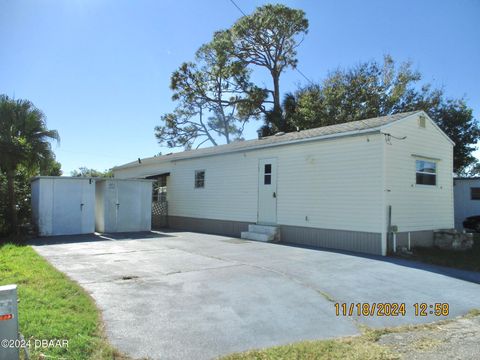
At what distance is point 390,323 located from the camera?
16.0ft

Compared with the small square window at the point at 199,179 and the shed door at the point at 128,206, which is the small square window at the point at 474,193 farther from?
the shed door at the point at 128,206

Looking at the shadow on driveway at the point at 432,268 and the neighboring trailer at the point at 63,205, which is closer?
the shadow on driveway at the point at 432,268

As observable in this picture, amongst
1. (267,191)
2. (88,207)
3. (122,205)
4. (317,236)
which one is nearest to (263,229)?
(267,191)

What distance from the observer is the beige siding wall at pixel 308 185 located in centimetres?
1043

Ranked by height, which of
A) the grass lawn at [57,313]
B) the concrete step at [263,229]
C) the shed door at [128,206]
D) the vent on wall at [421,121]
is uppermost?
the vent on wall at [421,121]

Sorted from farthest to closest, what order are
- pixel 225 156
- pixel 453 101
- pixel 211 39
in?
pixel 211 39
pixel 453 101
pixel 225 156

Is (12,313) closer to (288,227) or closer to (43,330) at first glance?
(43,330)

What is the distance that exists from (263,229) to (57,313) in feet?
29.3

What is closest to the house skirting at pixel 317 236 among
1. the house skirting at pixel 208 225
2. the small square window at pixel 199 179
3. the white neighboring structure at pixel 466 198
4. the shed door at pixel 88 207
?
the house skirting at pixel 208 225

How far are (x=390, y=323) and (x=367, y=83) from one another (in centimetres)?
2227

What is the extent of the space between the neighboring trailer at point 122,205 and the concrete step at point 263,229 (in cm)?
470

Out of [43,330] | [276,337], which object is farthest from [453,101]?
[43,330]

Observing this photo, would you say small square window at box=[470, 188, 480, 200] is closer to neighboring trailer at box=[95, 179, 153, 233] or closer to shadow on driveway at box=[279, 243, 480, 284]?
shadow on driveway at box=[279, 243, 480, 284]

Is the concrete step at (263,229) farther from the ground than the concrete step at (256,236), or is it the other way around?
the concrete step at (263,229)
